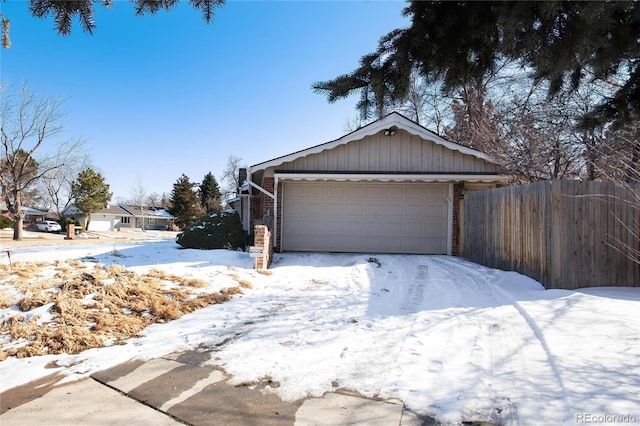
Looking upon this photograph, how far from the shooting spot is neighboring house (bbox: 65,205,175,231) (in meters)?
50.4

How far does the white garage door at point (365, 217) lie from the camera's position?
11.1 metres

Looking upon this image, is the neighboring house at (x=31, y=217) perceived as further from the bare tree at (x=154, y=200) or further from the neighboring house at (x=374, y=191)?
the neighboring house at (x=374, y=191)

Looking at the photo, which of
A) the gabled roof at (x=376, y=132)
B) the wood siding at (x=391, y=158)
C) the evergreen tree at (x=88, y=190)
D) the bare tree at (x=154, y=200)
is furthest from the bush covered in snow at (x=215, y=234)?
the bare tree at (x=154, y=200)

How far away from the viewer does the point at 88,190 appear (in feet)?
136

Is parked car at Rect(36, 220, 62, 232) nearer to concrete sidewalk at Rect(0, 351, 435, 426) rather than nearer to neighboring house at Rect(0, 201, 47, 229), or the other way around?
neighboring house at Rect(0, 201, 47, 229)

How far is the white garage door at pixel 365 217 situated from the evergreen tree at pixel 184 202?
32448mm

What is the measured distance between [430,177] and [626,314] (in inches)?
266

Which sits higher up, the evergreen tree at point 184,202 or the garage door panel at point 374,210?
the evergreen tree at point 184,202

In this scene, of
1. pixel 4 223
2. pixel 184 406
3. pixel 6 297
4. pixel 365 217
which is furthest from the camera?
pixel 4 223

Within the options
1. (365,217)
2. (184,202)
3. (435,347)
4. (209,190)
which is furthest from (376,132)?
(209,190)

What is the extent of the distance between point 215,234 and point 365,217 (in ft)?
15.1

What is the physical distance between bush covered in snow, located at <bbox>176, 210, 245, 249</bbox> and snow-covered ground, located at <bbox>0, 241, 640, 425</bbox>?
434 centimetres

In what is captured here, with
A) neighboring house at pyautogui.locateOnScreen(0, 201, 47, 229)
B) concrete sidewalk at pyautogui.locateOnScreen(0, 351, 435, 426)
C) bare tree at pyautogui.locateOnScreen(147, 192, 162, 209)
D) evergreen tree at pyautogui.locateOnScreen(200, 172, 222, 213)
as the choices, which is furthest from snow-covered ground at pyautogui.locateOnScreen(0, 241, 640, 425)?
bare tree at pyautogui.locateOnScreen(147, 192, 162, 209)

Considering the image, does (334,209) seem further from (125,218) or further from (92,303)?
(125,218)
